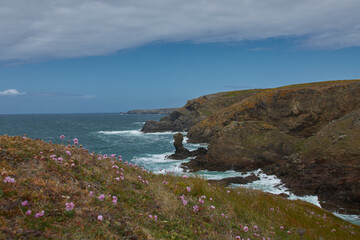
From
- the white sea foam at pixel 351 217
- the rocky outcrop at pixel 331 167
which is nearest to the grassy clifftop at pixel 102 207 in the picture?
the white sea foam at pixel 351 217

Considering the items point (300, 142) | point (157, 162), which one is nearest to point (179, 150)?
point (157, 162)

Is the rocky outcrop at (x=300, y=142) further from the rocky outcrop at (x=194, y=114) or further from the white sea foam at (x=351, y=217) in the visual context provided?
the rocky outcrop at (x=194, y=114)

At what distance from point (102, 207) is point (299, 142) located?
3253 cm

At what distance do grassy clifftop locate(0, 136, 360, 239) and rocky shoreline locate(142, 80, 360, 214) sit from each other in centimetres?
1715

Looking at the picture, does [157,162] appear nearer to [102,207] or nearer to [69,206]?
[102,207]

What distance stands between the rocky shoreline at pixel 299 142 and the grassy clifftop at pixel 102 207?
17.2 m

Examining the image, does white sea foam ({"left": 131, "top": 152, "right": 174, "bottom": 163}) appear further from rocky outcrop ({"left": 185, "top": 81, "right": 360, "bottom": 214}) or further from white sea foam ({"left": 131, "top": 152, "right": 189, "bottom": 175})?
rocky outcrop ({"left": 185, "top": 81, "right": 360, "bottom": 214})

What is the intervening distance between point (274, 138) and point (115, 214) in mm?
31817

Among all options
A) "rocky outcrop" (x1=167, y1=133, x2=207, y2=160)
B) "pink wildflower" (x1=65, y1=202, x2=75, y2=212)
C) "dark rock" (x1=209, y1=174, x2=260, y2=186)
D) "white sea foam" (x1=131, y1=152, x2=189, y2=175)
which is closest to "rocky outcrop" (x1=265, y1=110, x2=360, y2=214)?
"dark rock" (x1=209, y1=174, x2=260, y2=186)

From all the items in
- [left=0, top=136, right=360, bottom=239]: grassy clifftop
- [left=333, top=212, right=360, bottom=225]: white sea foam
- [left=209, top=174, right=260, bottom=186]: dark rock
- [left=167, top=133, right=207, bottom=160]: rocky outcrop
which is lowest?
[left=333, top=212, right=360, bottom=225]: white sea foam

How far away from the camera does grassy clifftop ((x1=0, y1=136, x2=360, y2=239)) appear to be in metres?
3.61

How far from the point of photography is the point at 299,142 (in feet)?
105

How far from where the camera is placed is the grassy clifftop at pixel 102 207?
3609 millimetres

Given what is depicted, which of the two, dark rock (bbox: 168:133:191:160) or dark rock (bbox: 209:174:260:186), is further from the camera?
dark rock (bbox: 168:133:191:160)
